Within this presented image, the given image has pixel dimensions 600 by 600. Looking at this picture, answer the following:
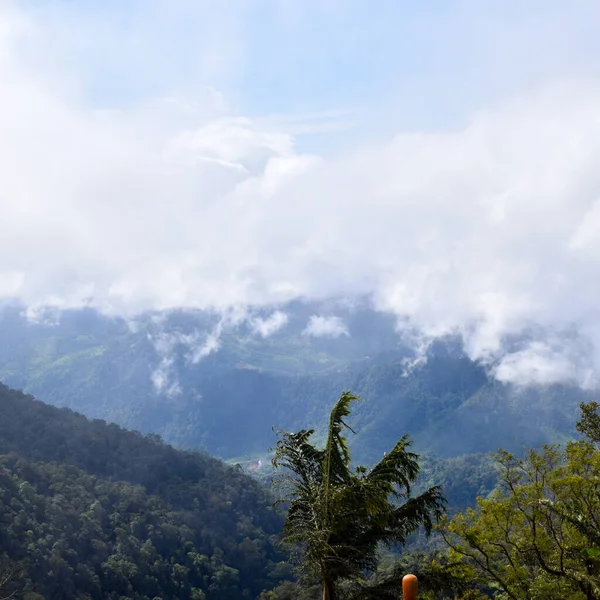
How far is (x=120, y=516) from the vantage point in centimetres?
12181

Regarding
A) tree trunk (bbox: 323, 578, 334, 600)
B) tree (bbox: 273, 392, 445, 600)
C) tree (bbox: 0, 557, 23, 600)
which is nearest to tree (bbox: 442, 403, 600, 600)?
tree (bbox: 273, 392, 445, 600)

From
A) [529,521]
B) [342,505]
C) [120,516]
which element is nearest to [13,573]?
[120,516]

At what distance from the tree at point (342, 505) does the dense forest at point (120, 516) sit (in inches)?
3095

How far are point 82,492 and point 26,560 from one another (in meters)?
33.1

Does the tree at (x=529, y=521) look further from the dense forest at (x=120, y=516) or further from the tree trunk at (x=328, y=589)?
the dense forest at (x=120, y=516)

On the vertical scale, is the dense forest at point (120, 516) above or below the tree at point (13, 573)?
above

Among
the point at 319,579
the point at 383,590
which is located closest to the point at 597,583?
the point at 383,590

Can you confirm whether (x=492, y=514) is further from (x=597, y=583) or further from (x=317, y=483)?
(x=317, y=483)

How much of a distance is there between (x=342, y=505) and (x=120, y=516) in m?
116

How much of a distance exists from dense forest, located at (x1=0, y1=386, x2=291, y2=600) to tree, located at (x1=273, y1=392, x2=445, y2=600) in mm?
78605

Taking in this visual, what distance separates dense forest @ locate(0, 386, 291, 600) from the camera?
9831cm

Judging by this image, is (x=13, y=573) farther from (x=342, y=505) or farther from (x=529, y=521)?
(x=342, y=505)

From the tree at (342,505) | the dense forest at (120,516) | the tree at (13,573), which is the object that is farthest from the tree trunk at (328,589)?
the dense forest at (120,516)

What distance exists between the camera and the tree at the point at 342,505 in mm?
16234
